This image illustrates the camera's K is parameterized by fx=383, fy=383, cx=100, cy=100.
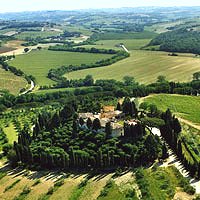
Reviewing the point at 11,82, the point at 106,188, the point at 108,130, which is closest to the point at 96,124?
the point at 108,130

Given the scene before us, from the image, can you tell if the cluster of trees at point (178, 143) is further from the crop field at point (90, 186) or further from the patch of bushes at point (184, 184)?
the crop field at point (90, 186)

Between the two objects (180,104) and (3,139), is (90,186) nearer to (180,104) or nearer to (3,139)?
(3,139)

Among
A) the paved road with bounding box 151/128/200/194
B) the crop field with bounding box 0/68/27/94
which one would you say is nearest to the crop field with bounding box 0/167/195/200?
the paved road with bounding box 151/128/200/194

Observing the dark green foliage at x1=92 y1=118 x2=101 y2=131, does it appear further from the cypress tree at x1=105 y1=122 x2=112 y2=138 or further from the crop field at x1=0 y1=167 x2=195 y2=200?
the crop field at x1=0 y1=167 x2=195 y2=200

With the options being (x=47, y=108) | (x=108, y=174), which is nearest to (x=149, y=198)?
(x=108, y=174)

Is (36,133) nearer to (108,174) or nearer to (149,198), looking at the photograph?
(108,174)
